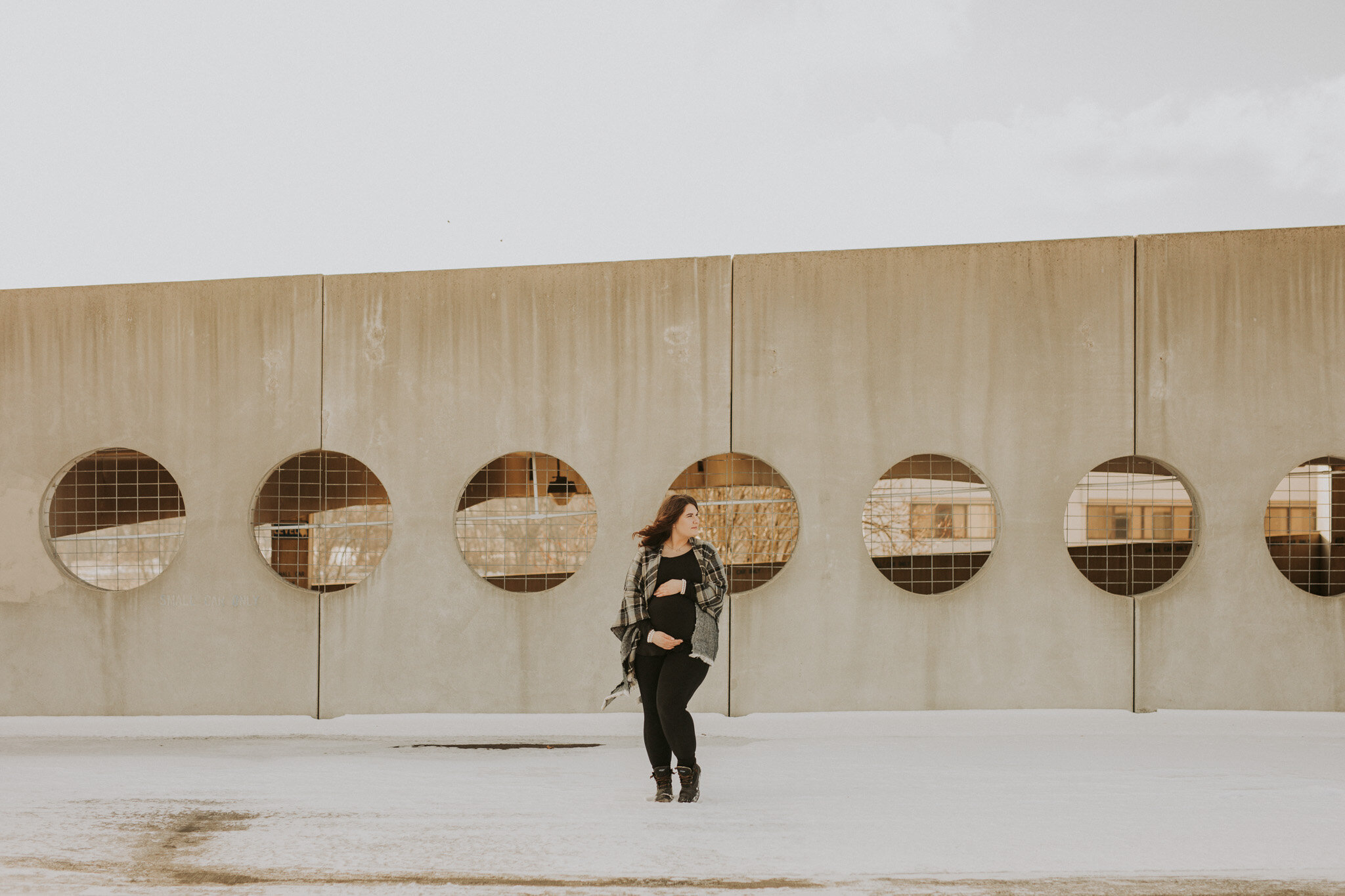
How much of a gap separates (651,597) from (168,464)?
166 inches

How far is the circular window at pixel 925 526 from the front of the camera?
1773 cm

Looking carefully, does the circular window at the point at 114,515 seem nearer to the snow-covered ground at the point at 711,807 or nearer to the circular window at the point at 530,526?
the snow-covered ground at the point at 711,807

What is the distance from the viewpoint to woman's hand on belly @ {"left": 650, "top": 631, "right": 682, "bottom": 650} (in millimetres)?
3783

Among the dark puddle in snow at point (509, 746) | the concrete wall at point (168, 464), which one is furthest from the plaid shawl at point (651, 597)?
the concrete wall at point (168, 464)

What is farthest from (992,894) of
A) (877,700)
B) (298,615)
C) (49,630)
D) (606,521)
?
(49,630)

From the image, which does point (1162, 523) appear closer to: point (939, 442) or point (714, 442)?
point (939, 442)

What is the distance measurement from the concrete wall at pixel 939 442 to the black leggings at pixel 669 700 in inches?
88.8

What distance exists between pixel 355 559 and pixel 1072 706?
2026 cm

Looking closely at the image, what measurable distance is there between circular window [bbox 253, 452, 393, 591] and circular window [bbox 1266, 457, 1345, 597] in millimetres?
12316

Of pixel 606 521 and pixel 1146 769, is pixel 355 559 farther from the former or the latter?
pixel 1146 769

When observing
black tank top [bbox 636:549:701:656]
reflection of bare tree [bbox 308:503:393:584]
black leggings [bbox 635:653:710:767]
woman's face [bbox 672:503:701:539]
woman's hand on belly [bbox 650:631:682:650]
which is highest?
woman's face [bbox 672:503:701:539]

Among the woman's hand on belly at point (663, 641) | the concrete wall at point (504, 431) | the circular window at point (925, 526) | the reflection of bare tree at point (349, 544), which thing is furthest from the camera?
the reflection of bare tree at point (349, 544)

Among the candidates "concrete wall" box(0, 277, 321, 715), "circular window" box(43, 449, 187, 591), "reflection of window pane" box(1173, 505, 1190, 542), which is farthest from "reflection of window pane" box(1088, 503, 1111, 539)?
"concrete wall" box(0, 277, 321, 715)

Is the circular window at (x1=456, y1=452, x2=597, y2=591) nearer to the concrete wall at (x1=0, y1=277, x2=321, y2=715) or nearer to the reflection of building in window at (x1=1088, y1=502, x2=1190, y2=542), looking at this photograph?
the concrete wall at (x1=0, y1=277, x2=321, y2=715)
